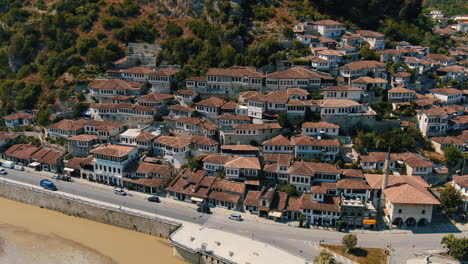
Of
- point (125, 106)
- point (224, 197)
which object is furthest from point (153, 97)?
point (224, 197)

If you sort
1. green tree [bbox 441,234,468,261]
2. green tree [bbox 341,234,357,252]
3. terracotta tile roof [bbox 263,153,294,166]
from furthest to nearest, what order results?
terracotta tile roof [bbox 263,153,294,166] → green tree [bbox 341,234,357,252] → green tree [bbox 441,234,468,261]

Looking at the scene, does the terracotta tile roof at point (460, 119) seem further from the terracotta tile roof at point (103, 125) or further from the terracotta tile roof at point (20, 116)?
the terracotta tile roof at point (20, 116)

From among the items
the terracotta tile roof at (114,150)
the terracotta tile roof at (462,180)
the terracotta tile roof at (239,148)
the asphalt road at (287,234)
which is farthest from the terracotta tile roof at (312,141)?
the terracotta tile roof at (114,150)

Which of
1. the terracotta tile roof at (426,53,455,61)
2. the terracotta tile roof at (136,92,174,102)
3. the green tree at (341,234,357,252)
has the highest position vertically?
the terracotta tile roof at (426,53,455,61)

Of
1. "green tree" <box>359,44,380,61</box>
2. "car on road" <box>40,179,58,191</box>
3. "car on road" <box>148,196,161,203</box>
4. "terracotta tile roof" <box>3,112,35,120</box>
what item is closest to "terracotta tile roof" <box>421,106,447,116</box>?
"green tree" <box>359,44,380,61</box>

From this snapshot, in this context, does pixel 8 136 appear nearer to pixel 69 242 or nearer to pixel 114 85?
pixel 114 85

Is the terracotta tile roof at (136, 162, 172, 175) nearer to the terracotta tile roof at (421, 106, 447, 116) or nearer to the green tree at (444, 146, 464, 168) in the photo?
the green tree at (444, 146, 464, 168)

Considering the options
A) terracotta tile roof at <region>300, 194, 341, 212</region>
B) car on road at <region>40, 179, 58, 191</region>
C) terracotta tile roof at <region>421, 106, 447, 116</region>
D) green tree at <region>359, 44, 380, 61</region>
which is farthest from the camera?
green tree at <region>359, 44, 380, 61</region>
